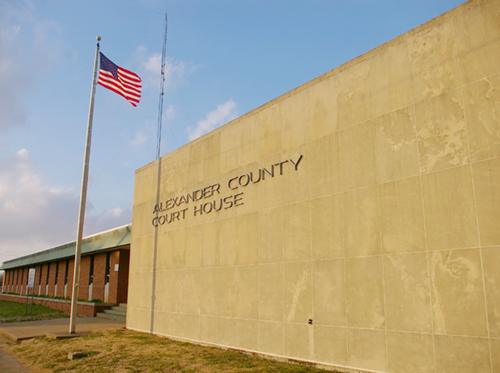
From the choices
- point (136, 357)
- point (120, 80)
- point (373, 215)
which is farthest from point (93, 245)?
point (373, 215)

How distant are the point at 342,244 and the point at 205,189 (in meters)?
5.50

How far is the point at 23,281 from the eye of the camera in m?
45.6

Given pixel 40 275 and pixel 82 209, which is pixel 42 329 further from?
pixel 40 275

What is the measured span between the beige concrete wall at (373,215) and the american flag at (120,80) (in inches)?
235

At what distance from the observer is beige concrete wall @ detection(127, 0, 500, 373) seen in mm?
6570

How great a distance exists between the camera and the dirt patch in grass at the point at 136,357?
29.4 feet

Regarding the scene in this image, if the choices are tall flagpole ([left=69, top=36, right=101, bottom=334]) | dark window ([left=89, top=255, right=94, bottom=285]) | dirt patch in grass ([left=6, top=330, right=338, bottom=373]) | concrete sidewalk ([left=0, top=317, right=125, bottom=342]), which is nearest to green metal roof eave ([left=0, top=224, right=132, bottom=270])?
dark window ([left=89, top=255, right=94, bottom=285])

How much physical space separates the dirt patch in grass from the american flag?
348 inches

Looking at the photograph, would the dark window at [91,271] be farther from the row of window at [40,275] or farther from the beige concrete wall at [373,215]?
the beige concrete wall at [373,215]

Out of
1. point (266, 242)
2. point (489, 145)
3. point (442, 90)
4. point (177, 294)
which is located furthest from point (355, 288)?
point (177, 294)

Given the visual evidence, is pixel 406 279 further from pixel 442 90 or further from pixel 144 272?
pixel 144 272

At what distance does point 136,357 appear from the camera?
10359mm

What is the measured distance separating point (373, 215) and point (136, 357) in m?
6.80

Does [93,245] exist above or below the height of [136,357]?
above
